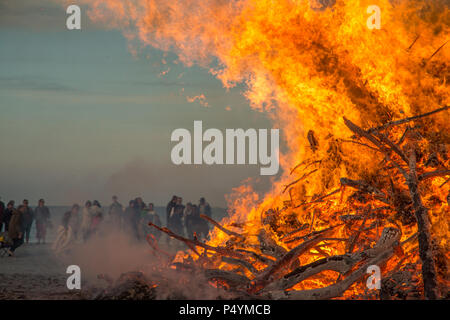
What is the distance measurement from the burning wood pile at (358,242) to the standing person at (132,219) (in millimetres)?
13365

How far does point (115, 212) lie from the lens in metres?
17.7

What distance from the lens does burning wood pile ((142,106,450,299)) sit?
2.97m

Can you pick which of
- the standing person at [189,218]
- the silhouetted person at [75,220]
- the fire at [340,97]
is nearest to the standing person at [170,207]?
the standing person at [189,218]

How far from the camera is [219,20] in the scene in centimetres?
455

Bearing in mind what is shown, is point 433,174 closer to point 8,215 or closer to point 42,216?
point 8,215

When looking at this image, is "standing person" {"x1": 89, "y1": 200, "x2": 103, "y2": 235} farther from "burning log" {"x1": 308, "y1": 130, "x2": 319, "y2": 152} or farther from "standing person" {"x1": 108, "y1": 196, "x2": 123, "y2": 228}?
"burning log" {"x1": 308, "y1": 130, "x2": 319, "y2": 152}

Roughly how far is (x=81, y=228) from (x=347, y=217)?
14.7 meters

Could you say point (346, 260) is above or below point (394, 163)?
below

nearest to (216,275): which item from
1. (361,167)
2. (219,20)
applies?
(361,167)

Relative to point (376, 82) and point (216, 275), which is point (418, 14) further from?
point (216, 275)

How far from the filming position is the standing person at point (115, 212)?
17578mm

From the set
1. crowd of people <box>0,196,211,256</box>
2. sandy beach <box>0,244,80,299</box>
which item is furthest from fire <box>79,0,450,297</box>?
crowd of people <box>0,196,211,256</box>

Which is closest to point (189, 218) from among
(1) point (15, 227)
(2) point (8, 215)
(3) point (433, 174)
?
(1) point (15, 227)
